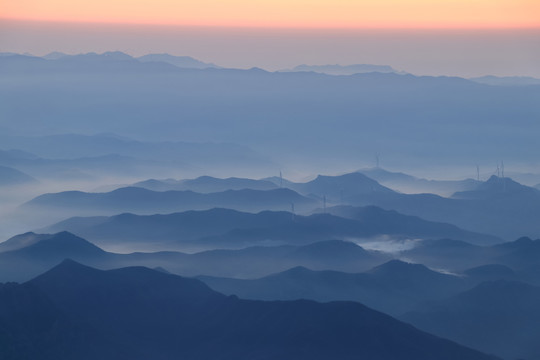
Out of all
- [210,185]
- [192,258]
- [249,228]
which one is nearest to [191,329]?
[192,258]

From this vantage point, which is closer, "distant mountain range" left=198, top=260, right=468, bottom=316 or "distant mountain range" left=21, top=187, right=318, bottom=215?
"distant mountain range" left=198, top=260, right=468, bottom=316

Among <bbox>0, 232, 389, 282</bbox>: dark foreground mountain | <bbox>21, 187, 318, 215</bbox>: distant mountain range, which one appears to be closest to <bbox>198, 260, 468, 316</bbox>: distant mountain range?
<bbox>0, 232, 389, 282</bbox>: dark foreground mountain

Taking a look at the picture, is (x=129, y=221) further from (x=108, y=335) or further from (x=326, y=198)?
(x=108, y=335)

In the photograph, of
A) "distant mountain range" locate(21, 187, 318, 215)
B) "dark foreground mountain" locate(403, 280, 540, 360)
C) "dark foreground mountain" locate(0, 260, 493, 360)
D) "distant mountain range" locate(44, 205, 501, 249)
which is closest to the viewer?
"dark foreground mountain" locate(0, 260, 493, 360)

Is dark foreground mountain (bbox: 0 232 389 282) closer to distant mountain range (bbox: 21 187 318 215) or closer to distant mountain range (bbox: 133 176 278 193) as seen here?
distant mountain range (bbox: 21 187 318 215)

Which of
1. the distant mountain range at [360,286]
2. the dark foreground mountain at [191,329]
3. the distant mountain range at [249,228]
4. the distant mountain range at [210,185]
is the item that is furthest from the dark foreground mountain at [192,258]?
the distant mountain range at [210,185]

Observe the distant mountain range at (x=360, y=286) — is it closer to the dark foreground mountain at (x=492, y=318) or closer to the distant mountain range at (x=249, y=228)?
the dark foreground mountain at (x=492, y=318)

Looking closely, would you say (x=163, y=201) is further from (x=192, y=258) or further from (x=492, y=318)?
(x=492, y=318)

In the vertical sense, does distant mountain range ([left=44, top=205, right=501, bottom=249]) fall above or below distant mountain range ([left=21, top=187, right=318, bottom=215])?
below
